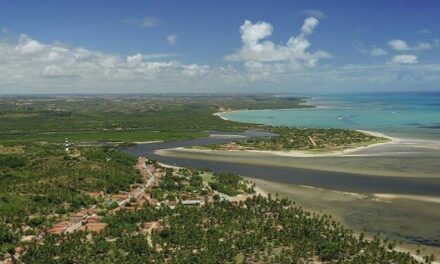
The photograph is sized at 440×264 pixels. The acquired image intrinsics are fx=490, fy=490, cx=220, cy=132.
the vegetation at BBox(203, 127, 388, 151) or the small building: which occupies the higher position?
the vegetation at BBox(203, 127, 388, 151)

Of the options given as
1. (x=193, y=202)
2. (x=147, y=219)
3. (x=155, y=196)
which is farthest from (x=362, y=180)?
(x=147, y=219)

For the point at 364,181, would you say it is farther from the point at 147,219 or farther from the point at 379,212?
the point at 147,219

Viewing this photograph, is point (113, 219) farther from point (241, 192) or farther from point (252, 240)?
point (241, 192)

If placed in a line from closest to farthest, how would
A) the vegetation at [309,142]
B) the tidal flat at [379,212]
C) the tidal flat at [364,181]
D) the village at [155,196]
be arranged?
the tidal flat at [379,212] → the village at [155,196] → the tidal flat at [364,181] → the vegetation at [309,142]

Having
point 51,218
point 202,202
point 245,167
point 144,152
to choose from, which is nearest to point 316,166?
point 245,167

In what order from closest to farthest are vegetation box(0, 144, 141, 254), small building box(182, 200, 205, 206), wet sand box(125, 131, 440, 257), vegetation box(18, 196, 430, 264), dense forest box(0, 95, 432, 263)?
vegetation box(18, 196, 430, 264) < dense forest box(0, 95, 432, 263) < vegetation box(0, 144, 141, 254) < wet sand box(125, 131, 440, 257) < small building box(182, 200, 205, 206)

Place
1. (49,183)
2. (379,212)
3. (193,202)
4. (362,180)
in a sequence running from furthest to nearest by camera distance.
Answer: (362,180), (49,183), (193,202), (379,212)

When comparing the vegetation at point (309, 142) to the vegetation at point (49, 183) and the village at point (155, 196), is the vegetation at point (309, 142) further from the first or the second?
the vegetation at point (49, 183)

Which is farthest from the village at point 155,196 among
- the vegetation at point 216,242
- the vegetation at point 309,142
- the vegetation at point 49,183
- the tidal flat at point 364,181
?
the vegetation at point 309,142

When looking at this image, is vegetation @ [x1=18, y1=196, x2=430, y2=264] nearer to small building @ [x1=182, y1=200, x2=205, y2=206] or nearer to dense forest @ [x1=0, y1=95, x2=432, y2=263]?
dense forest @ [x1=0, y1=95, x2=432, y2=263]

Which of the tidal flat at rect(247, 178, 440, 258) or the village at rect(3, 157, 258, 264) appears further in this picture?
the village at rect(3, 157, 258, 264)

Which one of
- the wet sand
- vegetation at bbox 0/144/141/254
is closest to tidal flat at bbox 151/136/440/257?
the wet sand
